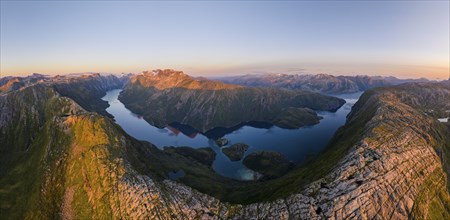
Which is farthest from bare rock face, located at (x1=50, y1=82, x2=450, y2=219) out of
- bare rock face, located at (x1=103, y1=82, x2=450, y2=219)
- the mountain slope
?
the mountain slope

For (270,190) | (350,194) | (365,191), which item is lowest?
(270,190)

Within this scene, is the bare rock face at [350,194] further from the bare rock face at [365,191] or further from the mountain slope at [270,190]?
the mountain slope at [270,190]

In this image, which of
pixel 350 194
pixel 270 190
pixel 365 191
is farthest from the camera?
pixel 270 190

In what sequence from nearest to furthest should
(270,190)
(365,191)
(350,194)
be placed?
(350,194) < (365,191) < (270,190)

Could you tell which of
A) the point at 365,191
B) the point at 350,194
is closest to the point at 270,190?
the point at 350,194

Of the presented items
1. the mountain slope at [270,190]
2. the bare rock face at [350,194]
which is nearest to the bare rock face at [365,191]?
the bare rock face at [350,194]

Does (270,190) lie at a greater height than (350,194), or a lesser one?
lesser

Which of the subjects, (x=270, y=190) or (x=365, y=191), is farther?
(x=270, y=190)

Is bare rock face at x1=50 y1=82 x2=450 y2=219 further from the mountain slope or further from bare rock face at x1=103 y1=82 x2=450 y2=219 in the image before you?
the mountain slope

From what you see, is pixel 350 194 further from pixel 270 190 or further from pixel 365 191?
pixel 270 190

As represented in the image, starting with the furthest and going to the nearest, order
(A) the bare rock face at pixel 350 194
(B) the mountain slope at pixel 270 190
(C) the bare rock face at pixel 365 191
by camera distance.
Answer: (B) the mountain slope at pixel 270 190 → (A) the bare rock face at pixel 350 194 → (C) the bare rock face at pixel 365 191

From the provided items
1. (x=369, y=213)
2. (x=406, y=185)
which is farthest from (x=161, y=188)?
(x=406, y=185)
